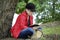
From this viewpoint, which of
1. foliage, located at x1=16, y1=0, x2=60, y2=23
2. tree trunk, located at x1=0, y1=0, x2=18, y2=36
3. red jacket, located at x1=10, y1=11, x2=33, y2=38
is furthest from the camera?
foliage, located at x1=16, y1=0, x2=60, y2=23

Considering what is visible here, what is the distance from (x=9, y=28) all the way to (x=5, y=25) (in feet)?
0.44

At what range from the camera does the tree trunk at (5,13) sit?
6.02m

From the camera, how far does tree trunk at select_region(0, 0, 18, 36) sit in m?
6.02

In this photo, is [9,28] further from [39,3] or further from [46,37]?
[39,3]

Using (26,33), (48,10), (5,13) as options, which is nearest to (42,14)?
(48,10)

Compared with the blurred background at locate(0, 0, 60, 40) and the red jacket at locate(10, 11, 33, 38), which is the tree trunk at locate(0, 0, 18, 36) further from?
the red jacket at locate(10, 11, 33, 38)

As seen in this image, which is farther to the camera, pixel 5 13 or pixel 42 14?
pixel 42 14

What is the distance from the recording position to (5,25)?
6.12 meters

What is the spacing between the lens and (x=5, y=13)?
6016 millimetres

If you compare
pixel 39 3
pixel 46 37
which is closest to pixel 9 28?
pixel 46 37

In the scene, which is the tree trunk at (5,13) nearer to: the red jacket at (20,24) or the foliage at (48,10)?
the red jacket at (20,24)

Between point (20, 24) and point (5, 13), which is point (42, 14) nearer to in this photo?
point (5, 13)

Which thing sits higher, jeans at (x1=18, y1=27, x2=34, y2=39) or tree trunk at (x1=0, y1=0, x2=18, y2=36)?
tree trunk at (x1=0, y1=0, x2=18, y2=36)

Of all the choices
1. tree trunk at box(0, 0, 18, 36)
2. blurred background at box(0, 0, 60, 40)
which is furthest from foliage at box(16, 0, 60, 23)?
tree trunk at box(0, 0, 18, 36)
